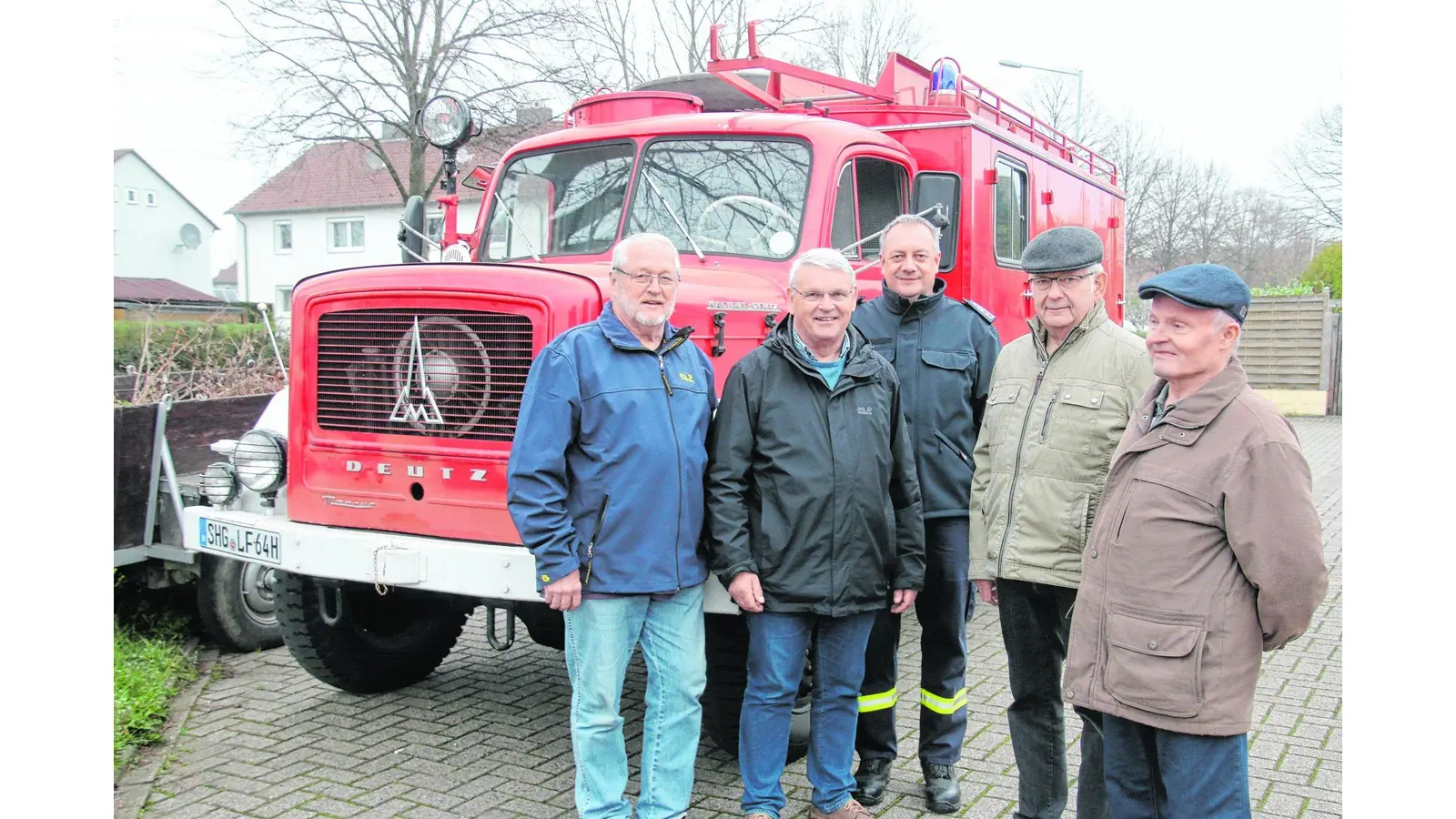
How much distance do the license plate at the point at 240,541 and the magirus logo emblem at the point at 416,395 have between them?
26.5 inches

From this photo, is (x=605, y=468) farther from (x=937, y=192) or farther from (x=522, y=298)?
(x=937, y=192)

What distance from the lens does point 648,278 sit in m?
3.49

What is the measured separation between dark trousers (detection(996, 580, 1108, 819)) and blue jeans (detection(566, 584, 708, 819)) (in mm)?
979

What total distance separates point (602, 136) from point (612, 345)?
2286mm

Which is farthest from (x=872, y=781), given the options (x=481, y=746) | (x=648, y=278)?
(x=648, y=278)

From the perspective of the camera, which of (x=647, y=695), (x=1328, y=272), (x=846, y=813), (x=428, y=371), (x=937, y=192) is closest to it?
(x=647, y=695)

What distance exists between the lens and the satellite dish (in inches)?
1884

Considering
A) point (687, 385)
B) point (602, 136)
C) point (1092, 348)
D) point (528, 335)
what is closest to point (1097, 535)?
point (1092, 348)

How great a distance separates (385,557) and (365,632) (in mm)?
1375

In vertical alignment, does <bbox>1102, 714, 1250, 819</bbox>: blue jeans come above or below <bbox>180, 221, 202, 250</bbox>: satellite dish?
below

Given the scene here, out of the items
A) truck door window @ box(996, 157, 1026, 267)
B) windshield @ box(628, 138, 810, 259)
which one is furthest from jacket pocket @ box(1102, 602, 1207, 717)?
truck door window @ box(996, 157, 1026, 267)

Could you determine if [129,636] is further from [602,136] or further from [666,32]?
[666,32]

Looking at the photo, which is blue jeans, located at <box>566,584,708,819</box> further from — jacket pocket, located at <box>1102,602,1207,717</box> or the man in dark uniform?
jacket pocket, located at <box>1102,602,1207,717</box>

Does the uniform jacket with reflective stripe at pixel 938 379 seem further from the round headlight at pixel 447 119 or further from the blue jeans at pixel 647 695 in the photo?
the round headlight at pixel 447 119
